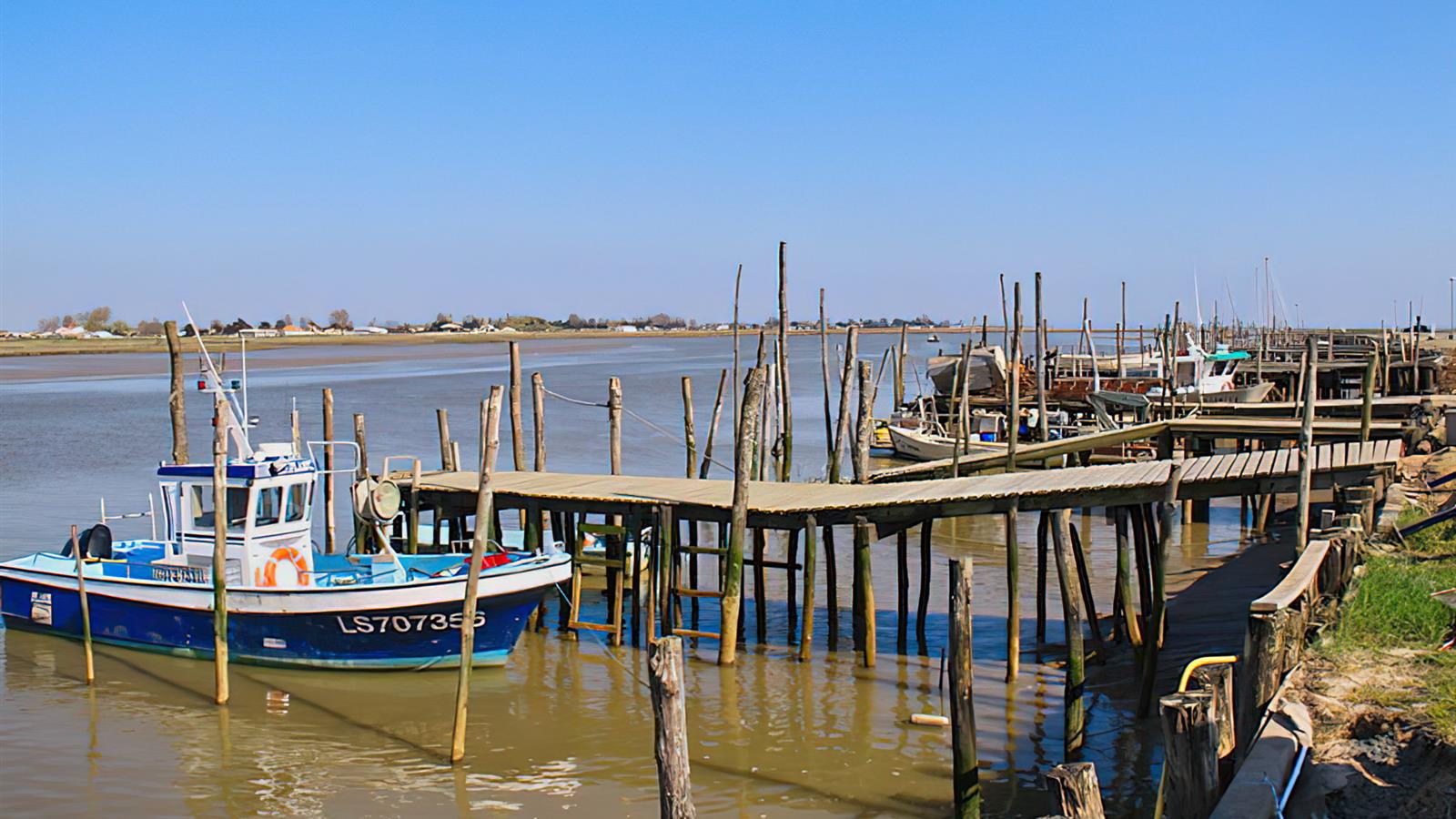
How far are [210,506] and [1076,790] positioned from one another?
13.2 meters

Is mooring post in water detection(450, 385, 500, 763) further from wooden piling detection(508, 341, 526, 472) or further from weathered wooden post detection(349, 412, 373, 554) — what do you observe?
weathered wooden post detection(349, 412, 373, 554)

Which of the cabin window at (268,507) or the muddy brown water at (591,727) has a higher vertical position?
the cabin window at (268,507)

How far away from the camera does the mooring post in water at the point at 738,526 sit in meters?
14.2

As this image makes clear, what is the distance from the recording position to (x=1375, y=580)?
1022 centimetres

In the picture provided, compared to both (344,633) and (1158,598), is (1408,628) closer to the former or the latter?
(1158,598)

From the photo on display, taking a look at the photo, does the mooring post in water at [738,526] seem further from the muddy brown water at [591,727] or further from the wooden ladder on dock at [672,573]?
the muddy brown water at [591,727]

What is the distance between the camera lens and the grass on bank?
7.54 metres

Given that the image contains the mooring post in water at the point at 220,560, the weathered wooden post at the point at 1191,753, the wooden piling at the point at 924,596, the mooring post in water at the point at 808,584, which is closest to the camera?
the weathered wooden post at the point at 1191,753

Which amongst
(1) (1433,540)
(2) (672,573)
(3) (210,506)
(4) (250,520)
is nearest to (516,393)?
(2) (672,573)

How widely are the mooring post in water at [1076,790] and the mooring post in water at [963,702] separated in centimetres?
298

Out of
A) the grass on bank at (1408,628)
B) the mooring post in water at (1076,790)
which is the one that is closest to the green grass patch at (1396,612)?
the grass on bank at (1408,628)

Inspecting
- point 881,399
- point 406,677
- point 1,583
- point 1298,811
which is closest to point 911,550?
point 406,677

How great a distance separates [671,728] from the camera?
7.38m

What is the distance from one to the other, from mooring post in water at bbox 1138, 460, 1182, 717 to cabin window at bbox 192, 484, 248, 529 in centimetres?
1071
